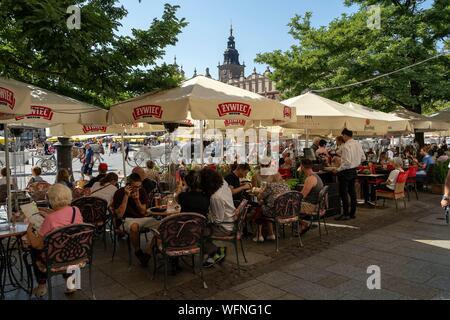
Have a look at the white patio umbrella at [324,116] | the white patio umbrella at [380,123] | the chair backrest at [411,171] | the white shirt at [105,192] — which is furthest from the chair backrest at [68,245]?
the chair backrest at [411,171]

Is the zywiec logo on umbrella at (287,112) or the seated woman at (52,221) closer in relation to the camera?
the seated woman at (52,221)

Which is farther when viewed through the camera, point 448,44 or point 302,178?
point 448,44

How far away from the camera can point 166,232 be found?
13.5 ft

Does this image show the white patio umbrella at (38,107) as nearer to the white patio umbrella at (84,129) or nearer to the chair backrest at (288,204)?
the white patio umbrella at (84,129)

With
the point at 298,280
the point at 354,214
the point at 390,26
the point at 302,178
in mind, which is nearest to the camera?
the point at 298,280

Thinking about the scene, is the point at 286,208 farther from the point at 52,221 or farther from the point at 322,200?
the point at 52,221

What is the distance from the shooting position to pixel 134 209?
526 cm

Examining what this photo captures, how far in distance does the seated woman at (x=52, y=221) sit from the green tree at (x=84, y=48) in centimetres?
231

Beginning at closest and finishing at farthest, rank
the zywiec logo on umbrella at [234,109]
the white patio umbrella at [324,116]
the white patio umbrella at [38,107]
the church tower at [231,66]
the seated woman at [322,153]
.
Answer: the white patio umbrella at [38,107] < the zywiec logo on umbrella at [234,109] < the white patio umbrella at [324,116] < the seated woman at [322,153] < the church tower at [231,66]

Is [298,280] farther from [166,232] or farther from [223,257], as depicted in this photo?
[166,232]

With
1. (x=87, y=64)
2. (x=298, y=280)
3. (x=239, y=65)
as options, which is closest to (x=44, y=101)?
(x=87, y=64)

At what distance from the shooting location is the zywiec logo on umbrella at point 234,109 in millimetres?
5359

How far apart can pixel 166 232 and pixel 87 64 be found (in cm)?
329

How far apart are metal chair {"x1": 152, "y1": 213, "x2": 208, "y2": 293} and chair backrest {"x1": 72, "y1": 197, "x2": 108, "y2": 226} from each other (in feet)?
5.56
